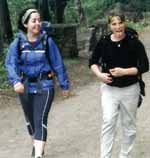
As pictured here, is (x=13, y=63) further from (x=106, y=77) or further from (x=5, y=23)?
(x=5, y=23)

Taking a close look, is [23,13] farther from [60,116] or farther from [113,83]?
[60,116]

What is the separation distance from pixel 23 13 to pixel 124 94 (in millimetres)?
1547

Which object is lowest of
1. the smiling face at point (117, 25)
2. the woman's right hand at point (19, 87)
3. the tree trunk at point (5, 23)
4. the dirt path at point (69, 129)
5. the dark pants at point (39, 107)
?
the tree trunk at point (5, 23)

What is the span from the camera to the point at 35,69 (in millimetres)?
6484

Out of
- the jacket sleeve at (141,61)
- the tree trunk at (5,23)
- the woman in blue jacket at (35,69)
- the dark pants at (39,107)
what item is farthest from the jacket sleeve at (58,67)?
the tree trunk at (5,23)

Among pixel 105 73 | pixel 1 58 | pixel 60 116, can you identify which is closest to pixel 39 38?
pixel 105 73

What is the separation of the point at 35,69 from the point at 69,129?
2.37 meters

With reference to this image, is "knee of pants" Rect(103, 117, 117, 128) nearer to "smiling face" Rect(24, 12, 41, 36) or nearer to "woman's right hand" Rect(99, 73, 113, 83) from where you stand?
"woman's right hand" Rect(99, 73, 113, 83)

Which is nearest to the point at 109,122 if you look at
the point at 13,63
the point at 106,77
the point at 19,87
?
the point at 106,77

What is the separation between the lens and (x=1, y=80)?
12852mm

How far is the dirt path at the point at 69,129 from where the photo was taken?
7.35 m

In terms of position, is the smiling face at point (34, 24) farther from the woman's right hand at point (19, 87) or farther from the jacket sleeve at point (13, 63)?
the woman's right hand at point (19, 87)

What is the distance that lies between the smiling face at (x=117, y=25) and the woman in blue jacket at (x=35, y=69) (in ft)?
3.22

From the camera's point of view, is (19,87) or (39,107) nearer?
(19,87)
